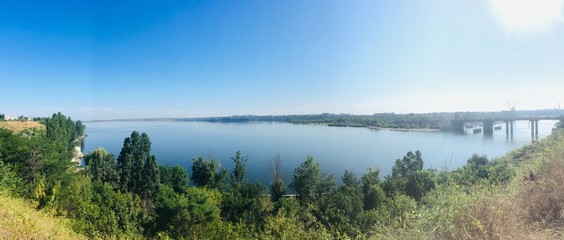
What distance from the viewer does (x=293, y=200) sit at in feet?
54.6

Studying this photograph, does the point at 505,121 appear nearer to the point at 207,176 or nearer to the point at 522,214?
the point at 207,176

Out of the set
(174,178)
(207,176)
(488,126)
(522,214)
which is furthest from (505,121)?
(522,214)

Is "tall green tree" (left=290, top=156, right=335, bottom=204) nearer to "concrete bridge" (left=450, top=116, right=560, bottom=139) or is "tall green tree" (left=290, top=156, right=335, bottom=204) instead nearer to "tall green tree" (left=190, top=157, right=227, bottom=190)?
"tall green tree" (left=190, top=157, right=227, bottom=190)

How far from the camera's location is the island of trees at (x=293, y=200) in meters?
3.17

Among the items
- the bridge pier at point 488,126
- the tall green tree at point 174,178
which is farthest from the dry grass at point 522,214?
the bridge pier at point 488,126

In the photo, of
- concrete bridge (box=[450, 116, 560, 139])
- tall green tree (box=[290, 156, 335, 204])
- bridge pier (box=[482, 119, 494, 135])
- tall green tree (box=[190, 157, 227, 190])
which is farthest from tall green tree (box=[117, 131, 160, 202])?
bridge pier (box=[482, 119, 494, 135])

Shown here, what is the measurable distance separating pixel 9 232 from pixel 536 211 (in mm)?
6219

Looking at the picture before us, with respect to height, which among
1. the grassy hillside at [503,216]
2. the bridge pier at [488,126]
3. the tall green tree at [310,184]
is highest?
the grassy hillside at [503,216]

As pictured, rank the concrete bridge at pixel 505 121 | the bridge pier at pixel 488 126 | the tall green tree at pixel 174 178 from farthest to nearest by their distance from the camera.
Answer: the bridge pier at pixel 488 126 → the concrete bridge at pixel 505 121 → the tall green tree at pixel 174 178

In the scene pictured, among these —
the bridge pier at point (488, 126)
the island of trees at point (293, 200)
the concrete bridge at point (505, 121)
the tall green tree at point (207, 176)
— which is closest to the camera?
the island of trees at point (293, 200)

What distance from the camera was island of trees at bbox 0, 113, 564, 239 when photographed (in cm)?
317

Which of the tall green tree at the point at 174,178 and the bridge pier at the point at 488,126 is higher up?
the bridge pier at the point at 488,126

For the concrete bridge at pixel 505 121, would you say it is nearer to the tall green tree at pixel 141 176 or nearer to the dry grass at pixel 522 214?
the dry grass at pixel 522 214

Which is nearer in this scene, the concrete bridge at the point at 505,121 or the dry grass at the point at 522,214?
the dry grass at the point at 522,214
